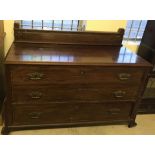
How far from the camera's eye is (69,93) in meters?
1.68

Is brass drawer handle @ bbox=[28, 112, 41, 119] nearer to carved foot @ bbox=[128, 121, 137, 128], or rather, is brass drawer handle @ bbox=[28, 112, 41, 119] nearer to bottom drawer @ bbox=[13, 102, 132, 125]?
bottom drawer @ bbox=[13, 102, 132, 125]

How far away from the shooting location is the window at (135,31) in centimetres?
214

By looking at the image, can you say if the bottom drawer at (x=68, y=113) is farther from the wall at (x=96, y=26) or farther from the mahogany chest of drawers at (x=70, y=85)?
the wall at (x=96, y=26)

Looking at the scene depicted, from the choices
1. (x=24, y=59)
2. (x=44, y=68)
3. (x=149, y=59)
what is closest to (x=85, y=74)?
(x=44, y=68)

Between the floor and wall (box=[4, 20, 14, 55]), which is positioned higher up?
wall (box=[4, 20, 14, 55])

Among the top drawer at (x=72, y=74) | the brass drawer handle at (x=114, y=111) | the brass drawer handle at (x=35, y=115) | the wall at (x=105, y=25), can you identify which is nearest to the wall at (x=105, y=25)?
the wall at (x=105, y=25)

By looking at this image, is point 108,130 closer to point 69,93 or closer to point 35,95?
point 69,93

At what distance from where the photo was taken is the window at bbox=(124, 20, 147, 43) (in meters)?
2.14

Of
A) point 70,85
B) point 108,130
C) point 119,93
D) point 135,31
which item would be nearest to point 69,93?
point 70,85

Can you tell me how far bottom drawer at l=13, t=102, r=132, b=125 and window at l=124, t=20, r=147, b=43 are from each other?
77cm

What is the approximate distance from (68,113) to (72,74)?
16.5 inches

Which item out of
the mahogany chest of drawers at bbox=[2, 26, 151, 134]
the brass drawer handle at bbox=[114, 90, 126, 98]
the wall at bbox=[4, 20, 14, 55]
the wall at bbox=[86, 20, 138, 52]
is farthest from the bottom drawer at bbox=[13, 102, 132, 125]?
the wall at bbox=[86, 20, 138, 52]
